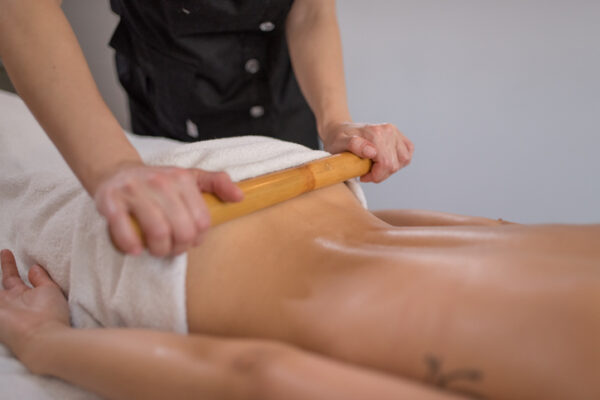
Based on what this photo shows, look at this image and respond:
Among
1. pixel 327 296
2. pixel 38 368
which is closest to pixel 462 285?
pixel 327 296

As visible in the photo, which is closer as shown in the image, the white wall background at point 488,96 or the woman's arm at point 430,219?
the woman's arm at point 430,219

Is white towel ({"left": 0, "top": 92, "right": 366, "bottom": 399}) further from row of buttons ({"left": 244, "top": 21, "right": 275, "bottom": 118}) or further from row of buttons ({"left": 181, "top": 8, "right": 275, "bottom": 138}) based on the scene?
row of buttons ({"left": 244, "top": 21, "right": 275, "bottom": 118})

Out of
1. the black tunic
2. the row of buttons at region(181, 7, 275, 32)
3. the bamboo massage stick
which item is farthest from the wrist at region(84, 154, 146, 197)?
the row of buttons at region(181, 7, 275, 32)

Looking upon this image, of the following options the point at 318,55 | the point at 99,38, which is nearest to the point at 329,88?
the point at 318,55

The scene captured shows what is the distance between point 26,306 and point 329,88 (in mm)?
816

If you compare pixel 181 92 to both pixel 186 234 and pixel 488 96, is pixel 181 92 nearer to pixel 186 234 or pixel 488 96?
pixel 186 234

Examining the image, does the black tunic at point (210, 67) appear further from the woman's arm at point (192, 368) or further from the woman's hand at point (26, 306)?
the woman's arm at point (192, 368)

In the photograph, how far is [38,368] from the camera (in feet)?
1.93

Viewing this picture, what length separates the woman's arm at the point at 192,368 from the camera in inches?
16.0

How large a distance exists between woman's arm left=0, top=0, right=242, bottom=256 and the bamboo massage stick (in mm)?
21

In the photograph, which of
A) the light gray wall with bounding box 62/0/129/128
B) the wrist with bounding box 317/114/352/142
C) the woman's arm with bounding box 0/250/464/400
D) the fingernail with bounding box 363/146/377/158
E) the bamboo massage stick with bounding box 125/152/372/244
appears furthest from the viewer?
the light gray wall with bounding box 62/0/129/128

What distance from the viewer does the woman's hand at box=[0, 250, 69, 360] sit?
2.09ft

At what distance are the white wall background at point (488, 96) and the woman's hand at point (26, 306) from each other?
1.35 m

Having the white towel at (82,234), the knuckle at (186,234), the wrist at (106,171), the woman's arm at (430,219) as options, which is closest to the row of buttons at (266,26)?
the white towel at (82,234)
